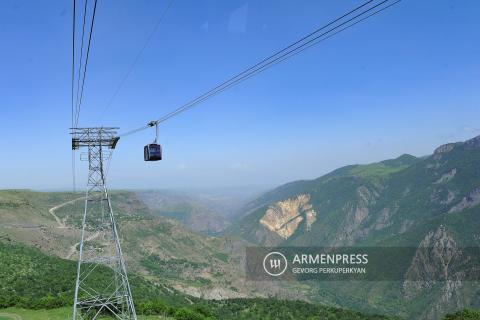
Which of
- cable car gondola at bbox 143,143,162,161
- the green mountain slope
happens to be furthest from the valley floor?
cable car gondola at bbox 143,143,162,161

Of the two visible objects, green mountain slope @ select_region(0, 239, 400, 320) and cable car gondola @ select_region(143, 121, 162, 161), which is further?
green mountain slope @ select_region(0, 239, 400, 320)

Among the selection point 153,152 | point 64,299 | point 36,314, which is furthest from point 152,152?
point 64,299

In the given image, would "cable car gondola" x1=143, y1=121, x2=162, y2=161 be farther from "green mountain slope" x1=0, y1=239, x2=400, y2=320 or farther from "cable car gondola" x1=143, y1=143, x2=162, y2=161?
"green mountain slope" x1=0, y1=239, x2=400, y2=320

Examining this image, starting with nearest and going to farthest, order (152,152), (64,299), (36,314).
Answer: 1. (152,152)
2. (36,314)
3. (64,299)

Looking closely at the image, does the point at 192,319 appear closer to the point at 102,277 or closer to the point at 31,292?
the point at 31,292

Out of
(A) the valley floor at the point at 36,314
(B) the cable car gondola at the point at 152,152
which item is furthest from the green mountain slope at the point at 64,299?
(B) the cable car gondola at the point at 152,152

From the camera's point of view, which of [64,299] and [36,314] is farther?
[64,299]

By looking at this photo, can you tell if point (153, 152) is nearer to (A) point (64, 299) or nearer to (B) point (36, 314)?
(B) point (36, 314)

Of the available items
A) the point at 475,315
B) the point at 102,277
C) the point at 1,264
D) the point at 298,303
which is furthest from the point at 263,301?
the point at 1,264

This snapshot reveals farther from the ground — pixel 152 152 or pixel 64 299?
pixel 152 152

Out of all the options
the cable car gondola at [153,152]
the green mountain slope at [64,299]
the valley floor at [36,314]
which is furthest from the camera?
the green mountain slope at [64,299]

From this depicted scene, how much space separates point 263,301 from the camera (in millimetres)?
165500

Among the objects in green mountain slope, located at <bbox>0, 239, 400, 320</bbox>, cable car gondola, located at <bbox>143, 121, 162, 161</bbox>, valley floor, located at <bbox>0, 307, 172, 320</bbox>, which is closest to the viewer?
cable car gondola, located at <bbox>143, 121, 162, 161</bbox>

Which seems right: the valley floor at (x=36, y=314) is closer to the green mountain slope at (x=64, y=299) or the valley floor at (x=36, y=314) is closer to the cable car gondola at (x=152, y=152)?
the green mountain slope at (x=64, y=299)
